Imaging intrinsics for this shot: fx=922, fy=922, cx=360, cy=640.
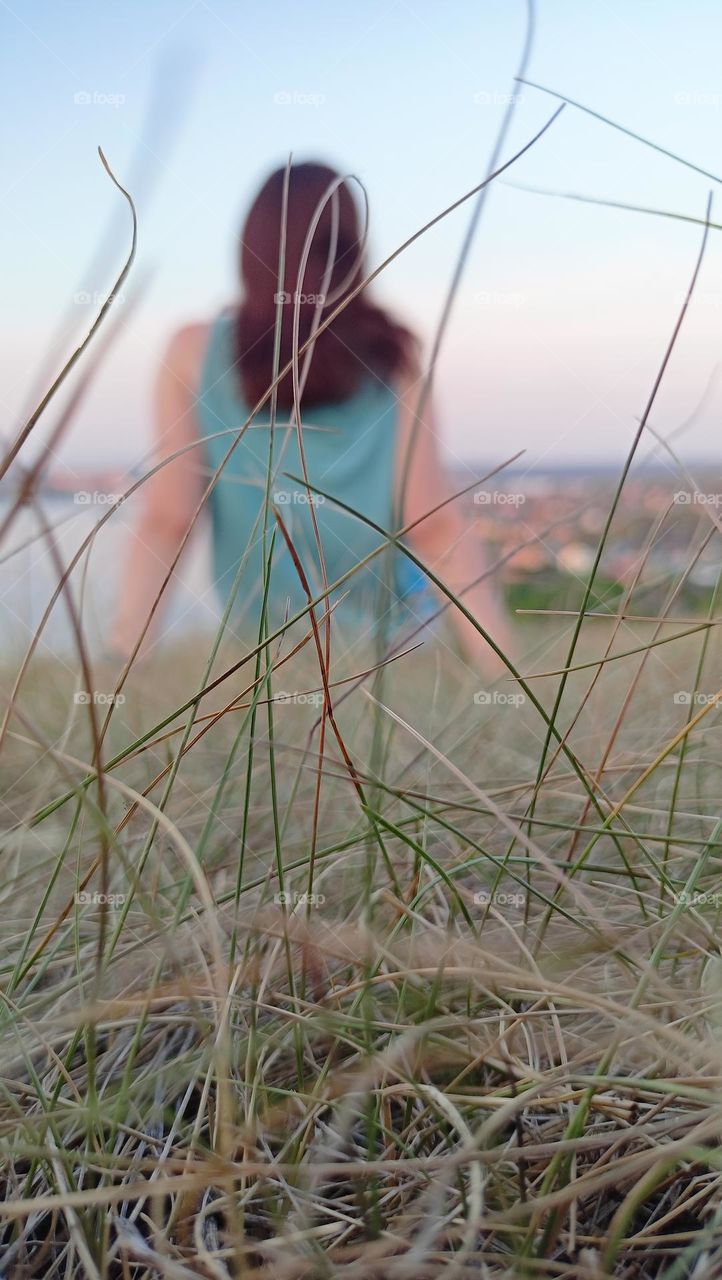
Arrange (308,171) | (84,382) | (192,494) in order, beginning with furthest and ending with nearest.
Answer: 1. (192,494)
2. (308,171)
3. (84,382)

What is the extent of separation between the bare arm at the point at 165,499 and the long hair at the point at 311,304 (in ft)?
0.31

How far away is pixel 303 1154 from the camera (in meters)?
0.31

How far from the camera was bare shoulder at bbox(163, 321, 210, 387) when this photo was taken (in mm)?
1241

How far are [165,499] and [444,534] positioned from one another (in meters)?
0.50

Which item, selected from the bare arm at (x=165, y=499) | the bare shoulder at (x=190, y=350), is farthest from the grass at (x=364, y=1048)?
the bare shoulder at (x=190, y=350)

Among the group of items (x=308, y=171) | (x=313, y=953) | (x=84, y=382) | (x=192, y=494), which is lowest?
(x=192, y=494)

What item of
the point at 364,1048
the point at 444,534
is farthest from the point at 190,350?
the point at 364,1048

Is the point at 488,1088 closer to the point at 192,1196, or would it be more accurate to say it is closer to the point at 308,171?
the point at 192,1196

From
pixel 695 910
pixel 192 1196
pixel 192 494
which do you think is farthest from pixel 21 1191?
pixel 192 494

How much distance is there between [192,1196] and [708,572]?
512 mm

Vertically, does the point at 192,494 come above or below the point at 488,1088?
below

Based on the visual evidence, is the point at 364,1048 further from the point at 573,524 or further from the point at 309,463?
the point at 309,463

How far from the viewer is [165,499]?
1472mm

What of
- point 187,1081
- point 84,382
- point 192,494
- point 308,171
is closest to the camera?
point 84,382
